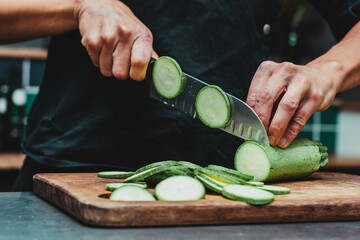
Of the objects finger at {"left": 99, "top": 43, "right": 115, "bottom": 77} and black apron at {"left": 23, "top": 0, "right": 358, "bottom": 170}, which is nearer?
finger at {"left": 99, "top": 43, "right": 115, "bottom": 77}

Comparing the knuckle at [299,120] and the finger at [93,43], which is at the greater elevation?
the finger at [93,43]

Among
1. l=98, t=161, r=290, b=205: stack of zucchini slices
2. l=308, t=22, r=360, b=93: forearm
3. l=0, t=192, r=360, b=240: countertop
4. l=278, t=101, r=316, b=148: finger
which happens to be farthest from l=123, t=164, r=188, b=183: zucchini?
l=308, t=22, r=360, b=93: forearm

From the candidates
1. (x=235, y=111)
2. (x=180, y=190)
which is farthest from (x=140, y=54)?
(x=180, y=190)

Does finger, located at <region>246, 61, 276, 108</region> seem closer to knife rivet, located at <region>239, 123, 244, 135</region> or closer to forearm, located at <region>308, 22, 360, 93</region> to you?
knife rivet, located at <region>239, 123, 244, 135</region>

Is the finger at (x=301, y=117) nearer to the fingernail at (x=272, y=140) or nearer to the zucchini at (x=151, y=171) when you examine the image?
the fingernail at (x=272, y=140)

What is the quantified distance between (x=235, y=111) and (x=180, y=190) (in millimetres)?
430

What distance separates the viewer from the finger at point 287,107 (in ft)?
4.98

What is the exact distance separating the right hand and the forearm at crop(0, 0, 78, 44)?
87 millimetres

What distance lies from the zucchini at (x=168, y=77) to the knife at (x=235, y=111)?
23mm

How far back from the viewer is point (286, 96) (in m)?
1.53

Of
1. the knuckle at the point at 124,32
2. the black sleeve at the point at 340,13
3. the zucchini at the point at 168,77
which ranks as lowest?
the zucchini at the point at 168,77

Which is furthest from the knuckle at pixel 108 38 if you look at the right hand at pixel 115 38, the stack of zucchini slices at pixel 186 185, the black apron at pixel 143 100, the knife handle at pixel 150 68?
the stack of zucchini slices at pixel 186 185

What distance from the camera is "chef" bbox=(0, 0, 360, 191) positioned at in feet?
5.10

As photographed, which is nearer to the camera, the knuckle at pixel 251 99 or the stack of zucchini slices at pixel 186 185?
the stack of zucchini slices at pixel 186 185
